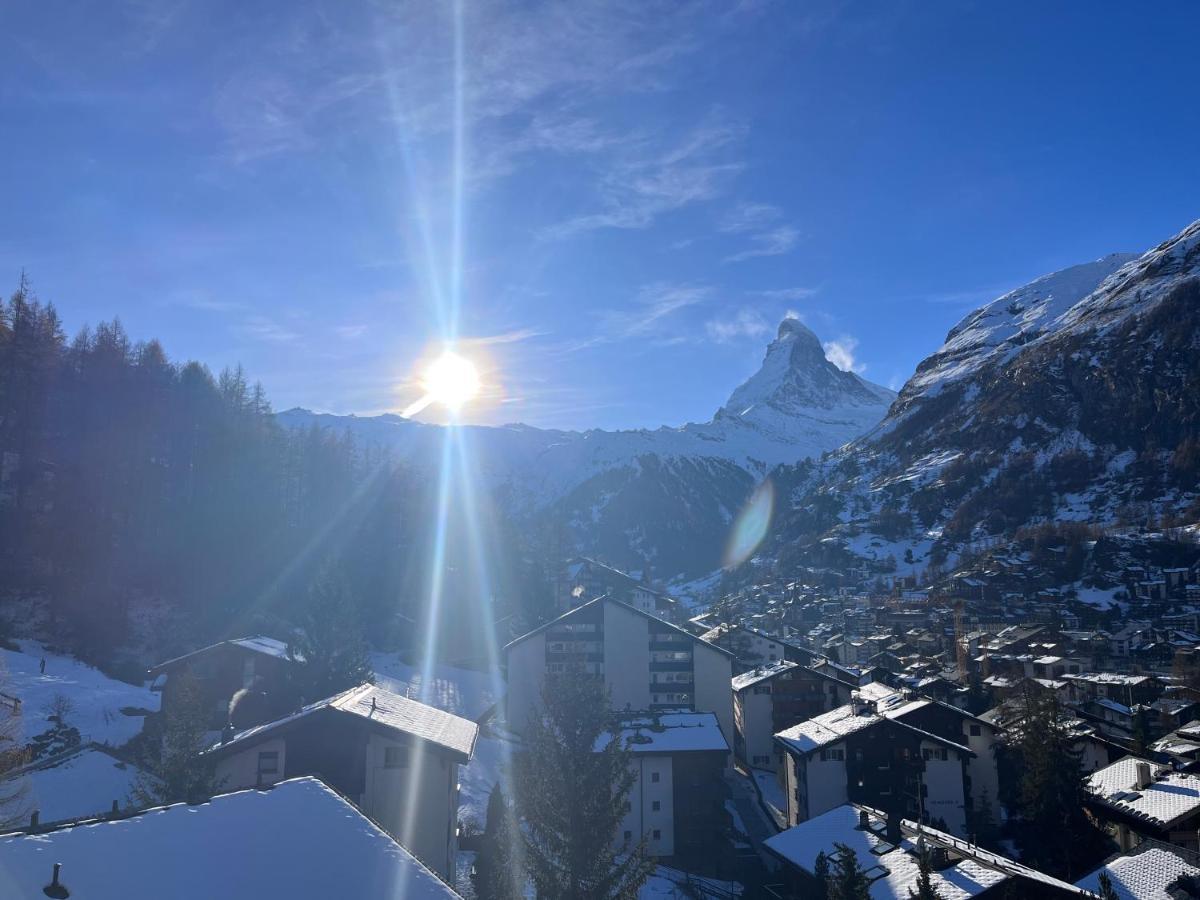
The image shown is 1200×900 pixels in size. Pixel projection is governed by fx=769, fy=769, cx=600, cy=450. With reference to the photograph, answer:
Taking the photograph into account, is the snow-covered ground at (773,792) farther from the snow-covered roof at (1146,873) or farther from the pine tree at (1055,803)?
the snow-covered roof at (1146,873)

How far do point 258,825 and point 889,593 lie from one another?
140 meters

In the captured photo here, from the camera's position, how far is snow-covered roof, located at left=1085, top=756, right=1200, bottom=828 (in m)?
27.4

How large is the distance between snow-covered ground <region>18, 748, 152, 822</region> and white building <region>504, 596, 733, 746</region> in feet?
80.0

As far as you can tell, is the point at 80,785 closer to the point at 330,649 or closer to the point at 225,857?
the point at 330,649

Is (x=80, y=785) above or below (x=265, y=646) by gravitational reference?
below

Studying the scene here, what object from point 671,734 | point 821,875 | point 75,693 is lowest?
point 821,875

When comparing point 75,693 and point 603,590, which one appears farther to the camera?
point 603,590

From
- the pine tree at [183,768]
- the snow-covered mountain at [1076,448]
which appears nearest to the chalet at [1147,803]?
the pine tree at [183,768]

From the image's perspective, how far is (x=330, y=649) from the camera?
36.3 meters

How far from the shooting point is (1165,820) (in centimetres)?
2688

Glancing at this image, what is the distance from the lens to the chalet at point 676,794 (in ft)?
99.7

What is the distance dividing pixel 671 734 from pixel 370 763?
17.1m

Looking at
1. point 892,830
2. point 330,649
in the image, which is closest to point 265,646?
point 330,649

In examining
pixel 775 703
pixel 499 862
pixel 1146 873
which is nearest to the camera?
pixel 499 862
